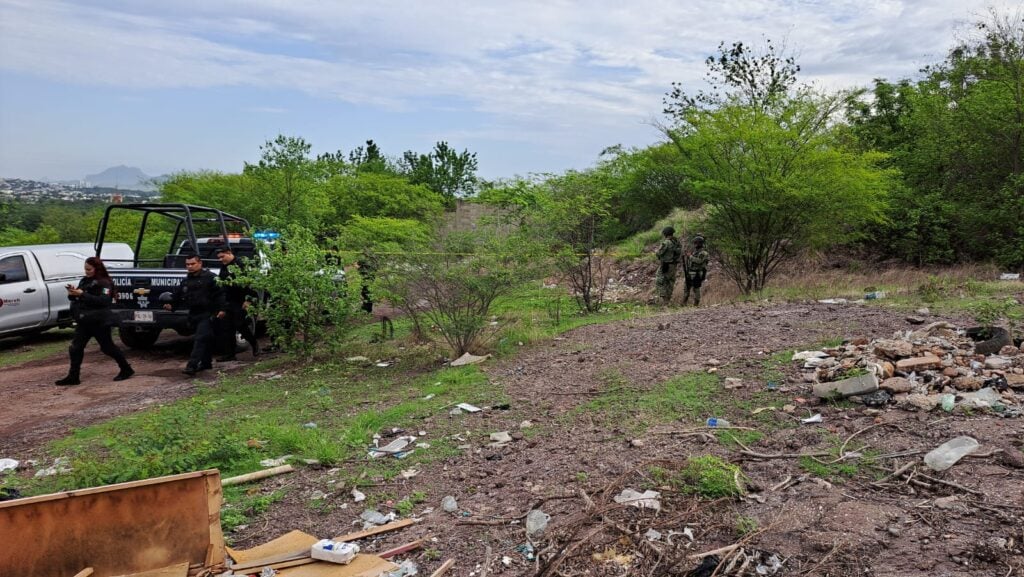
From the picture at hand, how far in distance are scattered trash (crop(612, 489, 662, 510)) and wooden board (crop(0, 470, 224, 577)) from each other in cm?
227

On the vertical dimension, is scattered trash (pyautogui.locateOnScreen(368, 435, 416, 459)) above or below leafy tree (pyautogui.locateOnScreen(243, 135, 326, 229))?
below

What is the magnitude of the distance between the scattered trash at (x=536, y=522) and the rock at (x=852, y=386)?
307 cm

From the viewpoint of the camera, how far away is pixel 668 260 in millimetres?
13398

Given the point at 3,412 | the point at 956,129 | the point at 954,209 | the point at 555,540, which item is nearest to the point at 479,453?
the point at 555,540

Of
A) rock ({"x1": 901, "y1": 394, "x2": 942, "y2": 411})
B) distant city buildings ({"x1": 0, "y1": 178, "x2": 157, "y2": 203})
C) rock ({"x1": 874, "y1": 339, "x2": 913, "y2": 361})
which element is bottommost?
rock ({"x1": 901, "y1": 394, "x2": 942, "y2": 411})

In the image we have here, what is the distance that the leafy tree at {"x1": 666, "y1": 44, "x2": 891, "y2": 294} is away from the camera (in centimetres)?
1287

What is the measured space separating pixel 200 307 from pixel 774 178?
32.8 feet

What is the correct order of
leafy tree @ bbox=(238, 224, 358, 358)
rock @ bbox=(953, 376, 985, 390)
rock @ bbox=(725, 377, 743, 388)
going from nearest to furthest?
rock @ bbox=(953, 376, 985, 390), rock @ bbox=(725, 377, 743, 388), leafy tree @ bbox=(238, 224, 358, 358)

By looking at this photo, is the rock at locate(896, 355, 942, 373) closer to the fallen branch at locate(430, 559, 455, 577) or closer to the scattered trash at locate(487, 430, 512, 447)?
the scattered trash at locate(487, 430, 512, 447)

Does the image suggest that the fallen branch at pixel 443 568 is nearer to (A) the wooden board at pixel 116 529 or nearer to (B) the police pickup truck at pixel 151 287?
(A) the wooden board at pixel 116 529

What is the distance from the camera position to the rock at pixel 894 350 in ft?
20.7

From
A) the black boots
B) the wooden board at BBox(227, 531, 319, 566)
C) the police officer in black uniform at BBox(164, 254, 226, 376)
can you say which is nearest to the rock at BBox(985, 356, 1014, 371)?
the wooden board at BBox(227, 531, 319, 566)

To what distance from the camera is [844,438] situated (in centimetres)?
500

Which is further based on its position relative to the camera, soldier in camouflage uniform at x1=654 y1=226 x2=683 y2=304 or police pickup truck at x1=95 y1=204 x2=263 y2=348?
soldier in camouflage uniform at x1=654 y1=226 x2=683 y2=304
